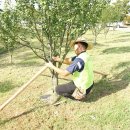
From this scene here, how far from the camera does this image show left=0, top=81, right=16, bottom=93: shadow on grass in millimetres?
11194

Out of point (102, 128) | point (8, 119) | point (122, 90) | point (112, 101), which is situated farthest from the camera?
point (122, 90)

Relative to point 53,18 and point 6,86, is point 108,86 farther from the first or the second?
point 6,86

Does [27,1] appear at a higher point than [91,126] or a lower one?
higher

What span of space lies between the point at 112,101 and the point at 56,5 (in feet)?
10.6

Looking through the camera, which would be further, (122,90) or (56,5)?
(122,90)

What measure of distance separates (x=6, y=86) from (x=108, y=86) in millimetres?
4455

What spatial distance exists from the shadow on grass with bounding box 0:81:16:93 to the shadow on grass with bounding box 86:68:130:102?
3577 mm

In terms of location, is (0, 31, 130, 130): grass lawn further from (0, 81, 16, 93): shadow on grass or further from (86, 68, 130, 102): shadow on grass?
(0, 81, 16, 93): shadow on grass

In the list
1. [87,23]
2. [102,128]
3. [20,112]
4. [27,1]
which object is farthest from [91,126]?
[27,1]

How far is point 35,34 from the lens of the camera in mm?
8930

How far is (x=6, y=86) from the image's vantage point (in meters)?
11.9

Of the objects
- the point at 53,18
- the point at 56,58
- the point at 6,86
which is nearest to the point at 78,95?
the point at 56,58

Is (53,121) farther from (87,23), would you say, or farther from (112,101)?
(87,23)

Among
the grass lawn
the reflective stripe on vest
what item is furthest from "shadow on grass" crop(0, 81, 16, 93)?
the reflective stripe on vest
